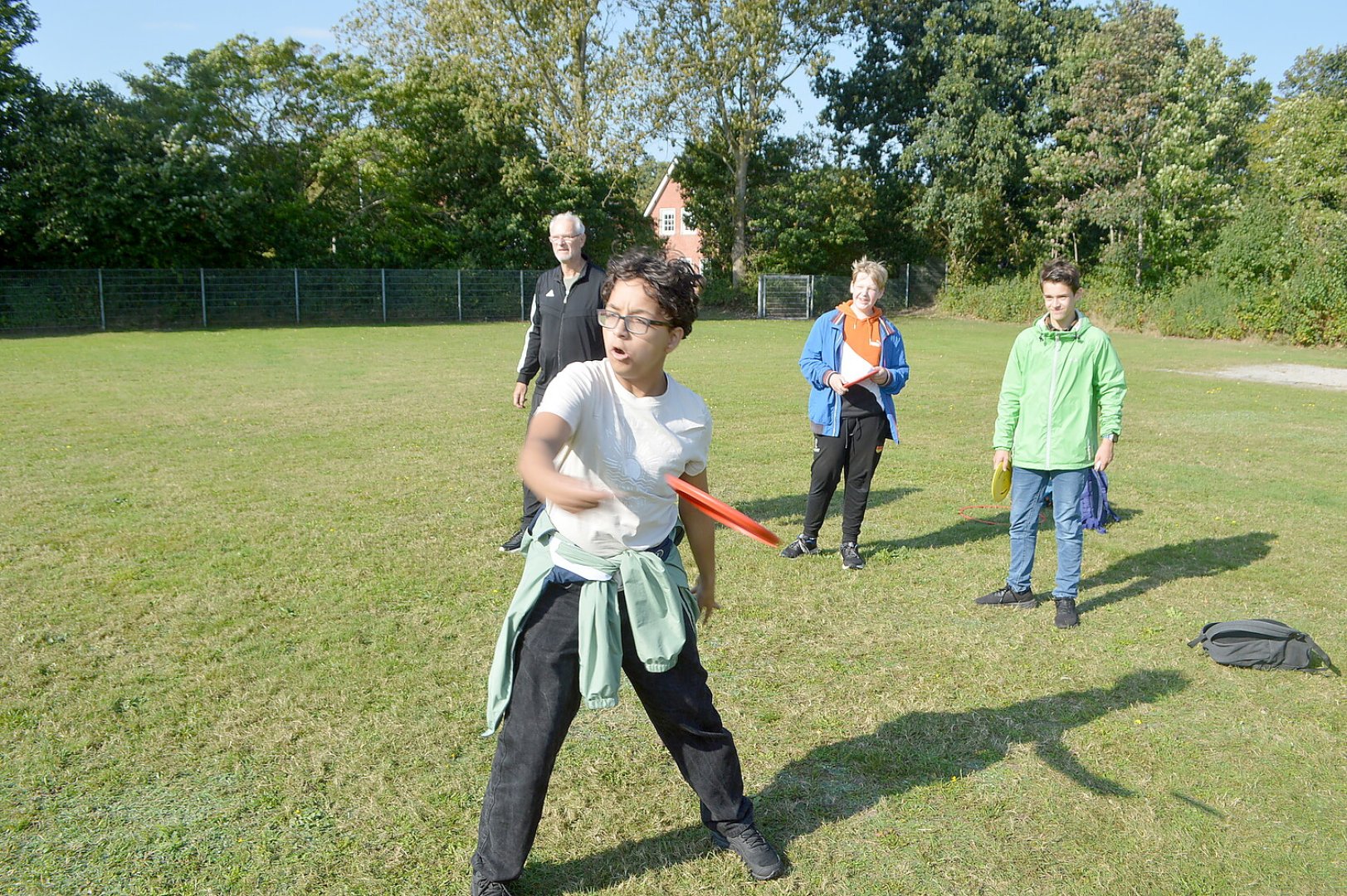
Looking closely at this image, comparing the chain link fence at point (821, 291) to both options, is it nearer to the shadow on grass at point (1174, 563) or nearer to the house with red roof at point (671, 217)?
the house with red roof at point (671, 217)

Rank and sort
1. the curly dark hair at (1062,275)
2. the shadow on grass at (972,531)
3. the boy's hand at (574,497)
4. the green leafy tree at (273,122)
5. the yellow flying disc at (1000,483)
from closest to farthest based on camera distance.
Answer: the boy's hand at (574,497) < the curly dark hair at (1062,275) < the yellow flying disc at (1000,483) < the shadow on grass at (972,531) < the green leafy tree at (273,122)

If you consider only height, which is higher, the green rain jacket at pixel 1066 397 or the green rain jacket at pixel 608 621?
the green rain jacket at pixel 1066 397

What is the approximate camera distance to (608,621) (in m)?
2.90

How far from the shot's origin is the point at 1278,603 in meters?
6.30

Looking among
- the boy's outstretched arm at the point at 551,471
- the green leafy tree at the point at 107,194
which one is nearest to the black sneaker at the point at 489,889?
the boy's outstretched arm at the point at 551,471

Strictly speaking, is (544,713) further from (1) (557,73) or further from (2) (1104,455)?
(1) (557,73)

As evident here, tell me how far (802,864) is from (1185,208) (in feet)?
119

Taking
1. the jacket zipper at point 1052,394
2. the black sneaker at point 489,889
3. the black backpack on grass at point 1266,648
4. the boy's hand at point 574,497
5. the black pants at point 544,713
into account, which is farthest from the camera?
the jacket zipper at point 1052,394

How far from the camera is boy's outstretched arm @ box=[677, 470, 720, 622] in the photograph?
313 centimetres

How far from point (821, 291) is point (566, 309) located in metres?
35.2

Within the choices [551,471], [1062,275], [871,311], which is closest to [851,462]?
[871,311]

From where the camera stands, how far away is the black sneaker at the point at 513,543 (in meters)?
7.04

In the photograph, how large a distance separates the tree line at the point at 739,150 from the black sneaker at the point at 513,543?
26645mm

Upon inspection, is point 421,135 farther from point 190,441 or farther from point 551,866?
point 551,866
